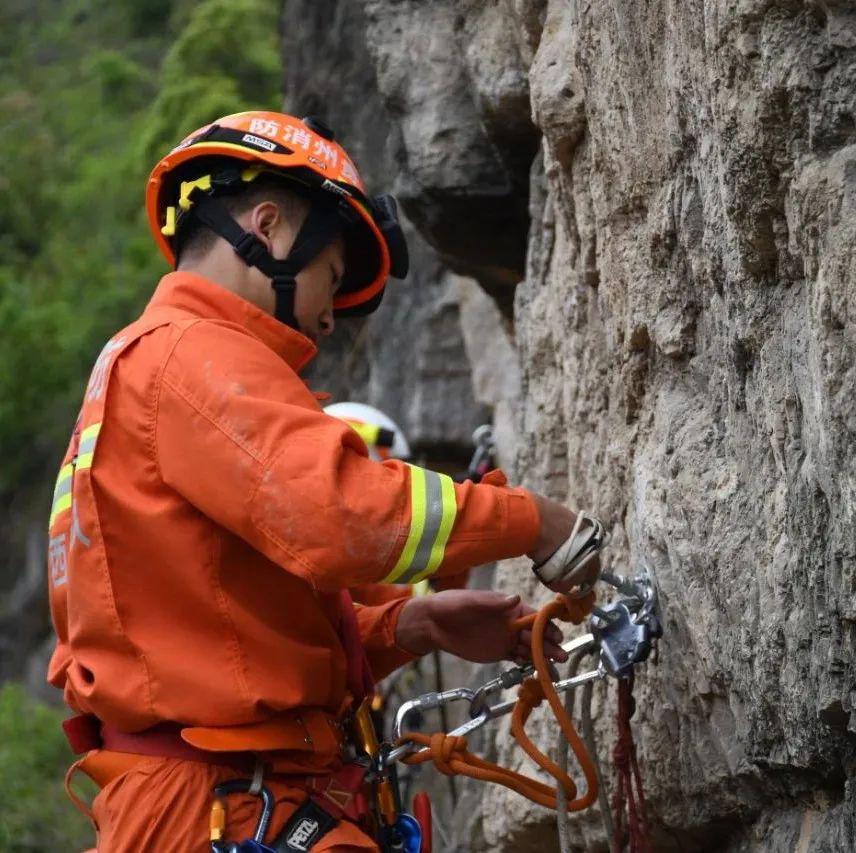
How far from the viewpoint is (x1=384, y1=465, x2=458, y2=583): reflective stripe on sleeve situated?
251 cm

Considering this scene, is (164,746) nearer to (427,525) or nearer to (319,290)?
(427,525)

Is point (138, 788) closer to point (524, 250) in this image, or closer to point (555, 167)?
point (555, 167)

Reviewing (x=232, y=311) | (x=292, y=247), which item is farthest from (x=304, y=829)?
(x=292, y=247)

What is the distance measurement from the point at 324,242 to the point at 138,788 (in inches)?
44.6

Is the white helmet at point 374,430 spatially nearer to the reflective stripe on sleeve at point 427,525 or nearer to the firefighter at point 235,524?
the firefighter at point 235,524

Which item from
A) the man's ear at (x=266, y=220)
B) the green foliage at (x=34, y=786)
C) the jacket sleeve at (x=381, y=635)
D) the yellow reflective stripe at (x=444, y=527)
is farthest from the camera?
the green foliage at (x=34, y=786)

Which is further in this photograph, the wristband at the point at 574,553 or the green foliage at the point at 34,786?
the green foliage at the point at 34,786

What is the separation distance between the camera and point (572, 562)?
2699mm

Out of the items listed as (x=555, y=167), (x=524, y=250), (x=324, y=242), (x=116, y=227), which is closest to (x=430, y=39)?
(x=524, y=250)

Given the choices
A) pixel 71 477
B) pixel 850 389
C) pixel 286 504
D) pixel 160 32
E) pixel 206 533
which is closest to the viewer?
pixel 850 389

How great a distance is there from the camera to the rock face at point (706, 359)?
7.38 feet

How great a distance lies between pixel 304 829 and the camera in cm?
271

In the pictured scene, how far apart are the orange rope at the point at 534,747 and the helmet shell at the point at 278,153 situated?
0.88m

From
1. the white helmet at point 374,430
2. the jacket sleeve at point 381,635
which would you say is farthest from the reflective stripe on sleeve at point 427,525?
the white helmet at point 374,430
